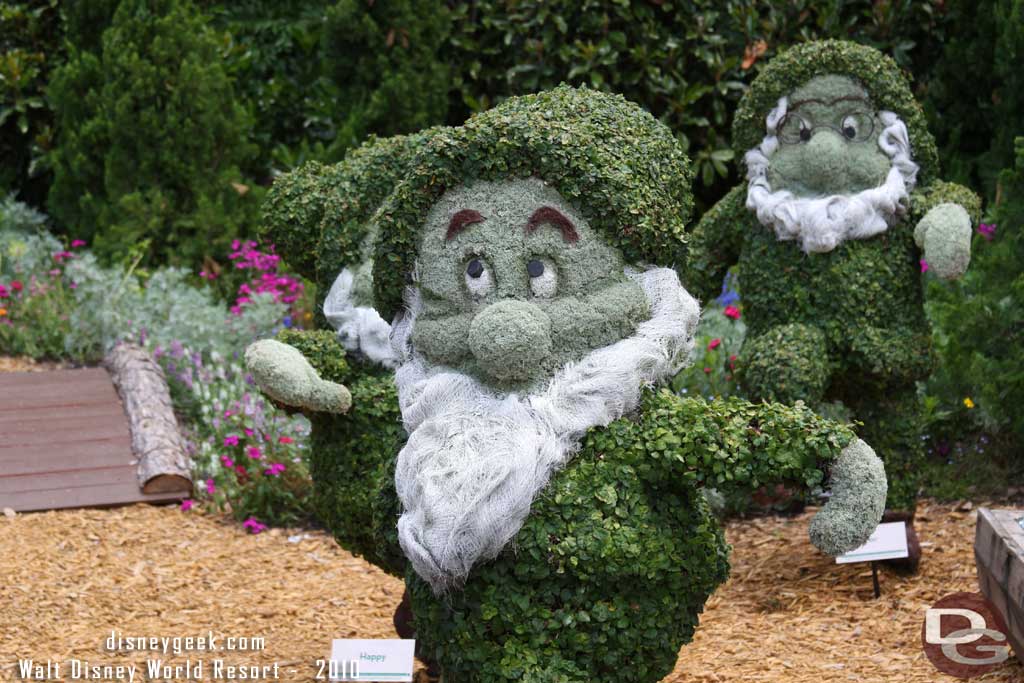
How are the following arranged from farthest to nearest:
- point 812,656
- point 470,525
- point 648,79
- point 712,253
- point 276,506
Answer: point 648,79, point 276,506, point 712,253, point 812,656, point 470,525

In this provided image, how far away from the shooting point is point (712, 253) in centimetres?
496

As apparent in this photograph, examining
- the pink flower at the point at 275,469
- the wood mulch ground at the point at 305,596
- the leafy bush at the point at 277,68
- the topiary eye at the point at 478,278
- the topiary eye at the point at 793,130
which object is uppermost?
the leafy bush at the point at 277,68

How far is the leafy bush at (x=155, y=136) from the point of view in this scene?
7879 millimetres

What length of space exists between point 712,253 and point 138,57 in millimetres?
4465

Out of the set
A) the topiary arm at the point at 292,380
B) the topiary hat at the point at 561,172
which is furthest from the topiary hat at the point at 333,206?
the topiary hat at the point at 561,172

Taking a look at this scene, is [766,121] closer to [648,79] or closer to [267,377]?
[267,377]

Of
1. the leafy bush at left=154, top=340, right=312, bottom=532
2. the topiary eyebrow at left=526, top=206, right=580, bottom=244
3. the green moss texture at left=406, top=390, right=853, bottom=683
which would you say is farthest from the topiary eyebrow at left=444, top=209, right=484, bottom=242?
the leafy bush at left=154, top=340, right=312, bottom=532

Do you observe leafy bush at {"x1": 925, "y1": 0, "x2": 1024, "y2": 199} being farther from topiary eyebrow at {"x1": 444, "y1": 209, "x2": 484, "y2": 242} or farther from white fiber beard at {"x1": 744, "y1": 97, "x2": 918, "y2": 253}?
topiary eyebrow at {"x1": 444, "y1": 209, "x2": 484, "y2": 242}

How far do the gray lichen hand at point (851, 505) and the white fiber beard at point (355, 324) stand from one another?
154cm

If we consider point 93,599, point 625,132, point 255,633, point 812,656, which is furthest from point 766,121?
point 93,599

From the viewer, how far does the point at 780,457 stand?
3016 mm

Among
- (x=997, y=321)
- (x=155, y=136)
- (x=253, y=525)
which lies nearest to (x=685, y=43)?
(x=997, y=321)

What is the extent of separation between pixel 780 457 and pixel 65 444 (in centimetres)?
418

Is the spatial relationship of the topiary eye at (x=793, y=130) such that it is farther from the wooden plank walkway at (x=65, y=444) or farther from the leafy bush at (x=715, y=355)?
the wooden plank walkway at (x=65, y=444)
